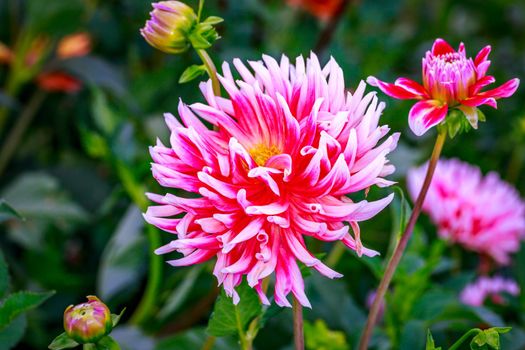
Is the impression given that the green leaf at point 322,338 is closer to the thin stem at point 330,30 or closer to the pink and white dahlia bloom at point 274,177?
the pink and white dahlia bloom at point 274,177

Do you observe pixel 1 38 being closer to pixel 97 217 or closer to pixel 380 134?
pixel 97 217

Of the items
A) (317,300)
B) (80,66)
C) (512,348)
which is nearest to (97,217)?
(80,66)

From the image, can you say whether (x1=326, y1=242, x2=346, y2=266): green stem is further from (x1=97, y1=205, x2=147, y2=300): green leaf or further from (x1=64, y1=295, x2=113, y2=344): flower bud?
(x1=64, y1=295, x2=113, y2=344): flower bud

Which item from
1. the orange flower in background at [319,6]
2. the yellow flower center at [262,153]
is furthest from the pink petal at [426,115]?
the orange flower in background at [319,6]

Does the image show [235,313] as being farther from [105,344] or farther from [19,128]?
[19,128]

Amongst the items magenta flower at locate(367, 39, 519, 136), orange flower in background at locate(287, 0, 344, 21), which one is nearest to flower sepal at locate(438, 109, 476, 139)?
magenta flower at locate(367, 39, 519, 136)

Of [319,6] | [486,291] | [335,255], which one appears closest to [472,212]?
[486,291]
